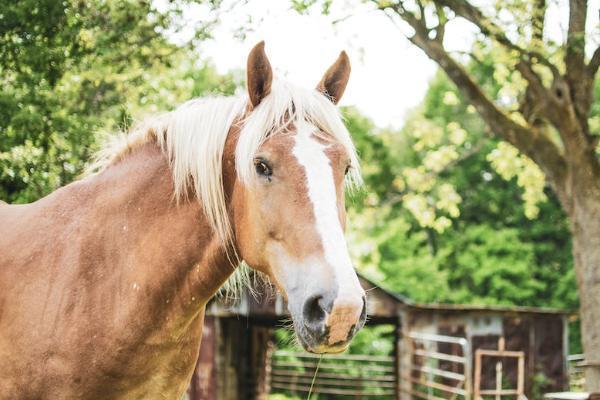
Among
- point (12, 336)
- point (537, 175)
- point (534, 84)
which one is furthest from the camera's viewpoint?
point (537, 175)

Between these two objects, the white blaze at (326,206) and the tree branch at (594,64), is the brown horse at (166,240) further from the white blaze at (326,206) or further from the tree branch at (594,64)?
the tree branch at (594,64)

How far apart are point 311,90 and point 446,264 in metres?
30.8

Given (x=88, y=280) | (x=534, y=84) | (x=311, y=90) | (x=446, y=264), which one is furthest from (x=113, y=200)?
(x=446, y=264)

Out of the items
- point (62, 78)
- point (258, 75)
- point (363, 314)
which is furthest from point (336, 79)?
point (62, 78)

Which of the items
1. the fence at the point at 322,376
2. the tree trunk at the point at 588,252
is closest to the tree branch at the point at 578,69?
the tree trunk at the point at 588,252

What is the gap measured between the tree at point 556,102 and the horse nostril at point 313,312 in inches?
253

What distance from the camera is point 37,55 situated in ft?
14.9

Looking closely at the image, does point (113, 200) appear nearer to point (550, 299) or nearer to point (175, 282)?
point (175, 282)

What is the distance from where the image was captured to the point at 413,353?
15.2 meters

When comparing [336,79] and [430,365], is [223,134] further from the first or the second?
[430,365]

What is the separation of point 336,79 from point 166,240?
103cm

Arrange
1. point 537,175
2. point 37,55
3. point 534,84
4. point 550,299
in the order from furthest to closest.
Answer: point 550,299
point 537,175
point 534,84
point 37,55

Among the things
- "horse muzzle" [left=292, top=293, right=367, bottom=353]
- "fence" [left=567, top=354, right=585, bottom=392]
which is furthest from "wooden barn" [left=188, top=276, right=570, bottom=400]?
"horse muzzle" [left=292, top=293, right=367, bottom=353]

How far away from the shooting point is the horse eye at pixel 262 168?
2.46 m
